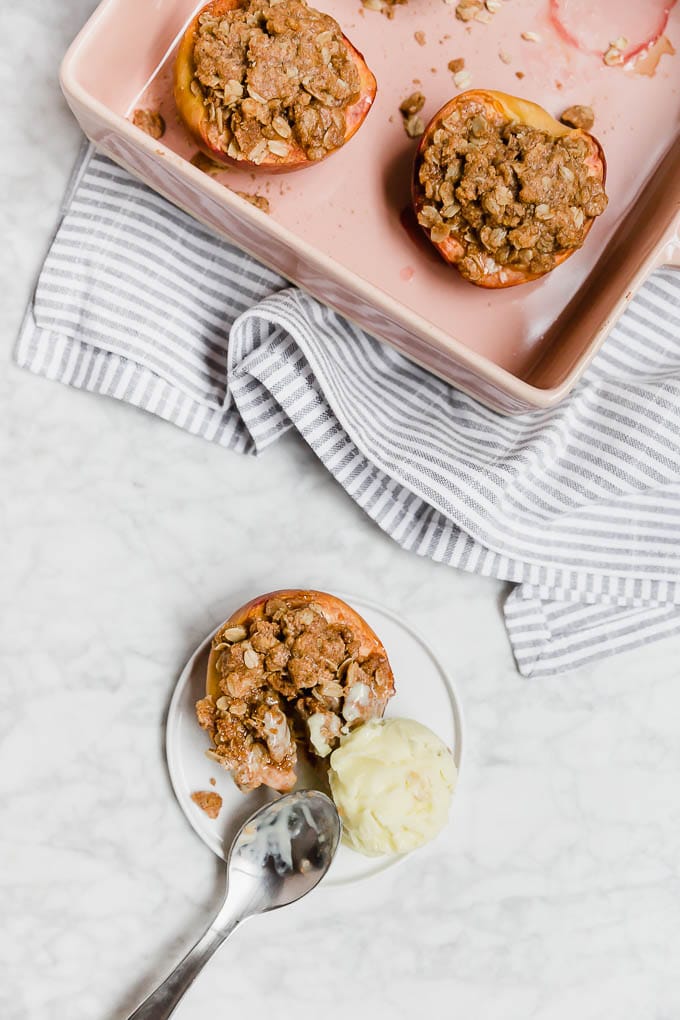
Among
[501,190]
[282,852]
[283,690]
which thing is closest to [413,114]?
[501,190]

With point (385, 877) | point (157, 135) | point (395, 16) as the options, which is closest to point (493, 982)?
point (385, 877)

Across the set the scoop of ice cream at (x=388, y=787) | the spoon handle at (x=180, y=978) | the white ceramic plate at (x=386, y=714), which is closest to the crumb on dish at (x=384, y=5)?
the white ceramic plate at (x=386, y=714)

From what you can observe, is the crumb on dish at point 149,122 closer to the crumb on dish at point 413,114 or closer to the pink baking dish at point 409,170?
the pink baking dish at point 409,170

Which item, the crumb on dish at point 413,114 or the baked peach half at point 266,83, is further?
the crumb on dish at point 413,114

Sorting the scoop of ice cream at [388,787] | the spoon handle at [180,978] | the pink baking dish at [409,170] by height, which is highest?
the pink baking dish at [409,170]

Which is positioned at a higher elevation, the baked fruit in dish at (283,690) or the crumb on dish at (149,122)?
the crumb on dish at (149,122)

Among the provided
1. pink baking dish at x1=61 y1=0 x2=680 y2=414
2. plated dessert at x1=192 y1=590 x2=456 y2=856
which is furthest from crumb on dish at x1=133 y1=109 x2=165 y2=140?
plated dessert at x1=192 y1=590 x2=456 y2=856

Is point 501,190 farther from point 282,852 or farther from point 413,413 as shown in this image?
point 282,852
